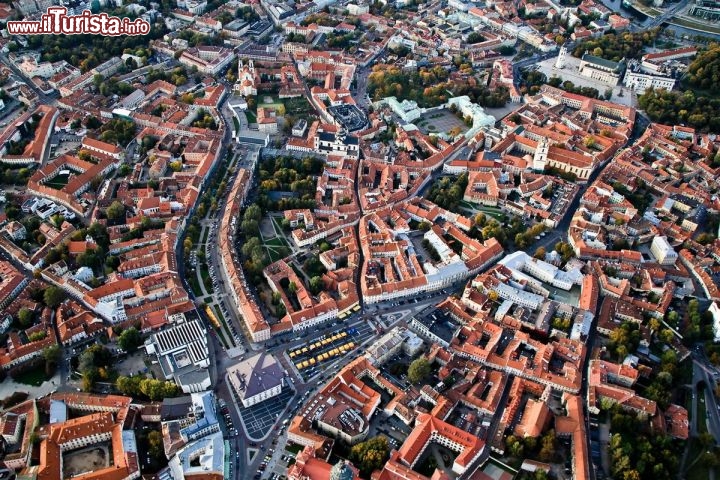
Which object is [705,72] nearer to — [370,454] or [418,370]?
[418,370]

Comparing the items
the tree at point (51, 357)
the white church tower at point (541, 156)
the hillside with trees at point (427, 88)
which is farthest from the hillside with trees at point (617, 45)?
the tree at point (51, 357)

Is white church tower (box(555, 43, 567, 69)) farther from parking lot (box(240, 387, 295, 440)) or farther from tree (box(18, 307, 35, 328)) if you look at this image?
tree (box(18, 307, 35, 328))

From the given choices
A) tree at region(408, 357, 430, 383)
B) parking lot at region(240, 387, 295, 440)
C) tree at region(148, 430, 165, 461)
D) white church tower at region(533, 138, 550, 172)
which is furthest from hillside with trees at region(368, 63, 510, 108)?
tree at region(148, 430, 165, 461)

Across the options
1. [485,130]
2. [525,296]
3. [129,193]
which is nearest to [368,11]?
[485,130]

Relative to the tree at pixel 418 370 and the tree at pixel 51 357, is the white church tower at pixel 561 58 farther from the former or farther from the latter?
the tree at pixel 51 357

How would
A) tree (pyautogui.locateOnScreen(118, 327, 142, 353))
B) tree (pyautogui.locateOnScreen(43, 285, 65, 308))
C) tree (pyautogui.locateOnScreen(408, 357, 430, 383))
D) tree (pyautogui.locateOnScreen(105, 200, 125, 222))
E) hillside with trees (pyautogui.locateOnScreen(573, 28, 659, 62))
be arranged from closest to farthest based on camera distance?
1. tree (pyautogui.locateOnScreen(408, 357, 430, 383))
2. tree (pyautogui.locateOnScreen(118, 327, 142, 353))
3. tree (pyautogui.locateOnScreen(43, 285, 65, 308))
4. tree (pyautogui.locateOnScreen(105, 200, 125, 222))
5. hillside with trees (pyautogui.locateOnScreen(573, 28, 659, 62))

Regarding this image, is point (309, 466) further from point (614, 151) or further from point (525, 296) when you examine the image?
point (614, 151)
